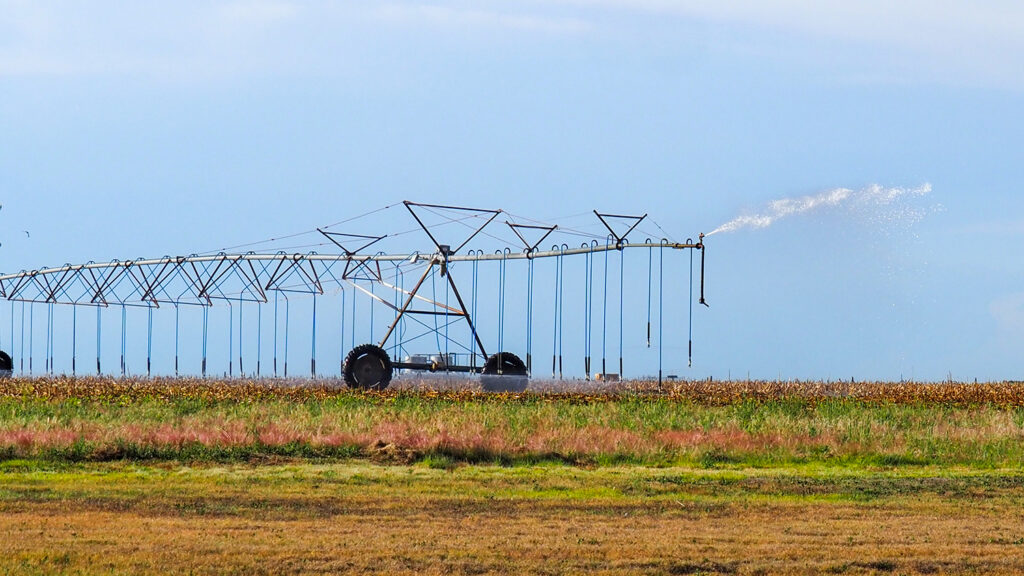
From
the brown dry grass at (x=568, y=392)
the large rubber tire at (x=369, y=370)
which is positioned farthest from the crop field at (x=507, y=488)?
the large rubber tire at (x=369, y=370)

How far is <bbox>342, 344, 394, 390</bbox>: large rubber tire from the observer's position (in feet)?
164

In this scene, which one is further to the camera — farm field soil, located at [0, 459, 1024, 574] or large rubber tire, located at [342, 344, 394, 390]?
large rubber tire, located at [342, 344, 394, 390]

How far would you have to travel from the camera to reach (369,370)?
165 feet

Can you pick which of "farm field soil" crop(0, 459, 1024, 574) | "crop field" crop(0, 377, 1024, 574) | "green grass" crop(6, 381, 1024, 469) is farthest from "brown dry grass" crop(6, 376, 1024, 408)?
"farm field soil" crop(0, 459, 1024, 574)

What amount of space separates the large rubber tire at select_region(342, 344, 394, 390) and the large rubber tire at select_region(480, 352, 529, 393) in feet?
13.1

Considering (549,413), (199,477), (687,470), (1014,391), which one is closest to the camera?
(199,477)

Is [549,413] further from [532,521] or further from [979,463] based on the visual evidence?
[532,521]

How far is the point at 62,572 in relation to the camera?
13516 millimetres

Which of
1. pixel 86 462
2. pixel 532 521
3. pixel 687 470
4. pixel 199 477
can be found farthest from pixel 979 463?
pixel 86 462

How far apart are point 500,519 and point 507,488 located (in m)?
4.01

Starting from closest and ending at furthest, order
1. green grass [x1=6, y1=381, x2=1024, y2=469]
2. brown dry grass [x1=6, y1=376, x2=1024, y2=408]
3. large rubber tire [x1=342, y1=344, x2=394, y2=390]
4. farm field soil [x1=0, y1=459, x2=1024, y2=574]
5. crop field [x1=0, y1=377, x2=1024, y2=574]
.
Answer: farm field soil [x1=0, y1=459, x2=1024, y2=574] → crop field [x1=0, y1=377, x2=1024, y2=574] → green grass [x1=6, y1=381, x2=1024, y2=469] → brown dry grass [x1=6, y1=376, x2=1024, y2=408] → large rubber tire [x1=342, y1=344, x2=394, y2=390]

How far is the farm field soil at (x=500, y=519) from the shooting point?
14.3 metres

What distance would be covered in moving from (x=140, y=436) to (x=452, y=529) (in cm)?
1314

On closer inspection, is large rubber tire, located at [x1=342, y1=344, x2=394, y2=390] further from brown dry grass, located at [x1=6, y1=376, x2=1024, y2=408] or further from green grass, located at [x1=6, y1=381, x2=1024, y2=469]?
green grass, located at [x1=6, y1=381, x2=1024, y2=469]
